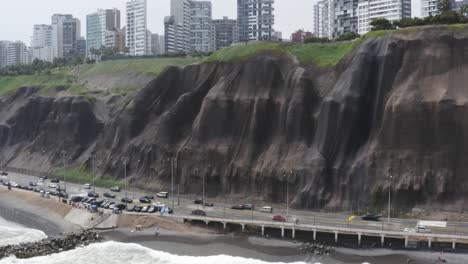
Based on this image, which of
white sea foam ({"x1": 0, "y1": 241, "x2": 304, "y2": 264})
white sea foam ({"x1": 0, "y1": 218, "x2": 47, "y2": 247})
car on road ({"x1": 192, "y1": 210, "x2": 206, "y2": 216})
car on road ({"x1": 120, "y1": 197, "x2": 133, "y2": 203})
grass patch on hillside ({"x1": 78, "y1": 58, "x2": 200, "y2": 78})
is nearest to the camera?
white sea foam ({"x1": 0, "y1": 241, "x2": 304, "y2": 264})

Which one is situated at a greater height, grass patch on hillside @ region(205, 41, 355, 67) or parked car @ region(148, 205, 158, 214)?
grass patch on hillside @ region(205, 41, 355, 67)

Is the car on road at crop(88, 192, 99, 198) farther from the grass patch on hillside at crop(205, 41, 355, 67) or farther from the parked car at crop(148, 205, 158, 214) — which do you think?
the grass patch on hillside at crop(205, 41, 355, 67)

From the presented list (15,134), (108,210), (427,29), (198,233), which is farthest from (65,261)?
(15,134)

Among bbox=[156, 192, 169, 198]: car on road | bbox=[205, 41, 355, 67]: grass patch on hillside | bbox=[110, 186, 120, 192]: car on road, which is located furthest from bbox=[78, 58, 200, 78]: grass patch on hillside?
bbox=[156, 192, 169, 198]: car on road

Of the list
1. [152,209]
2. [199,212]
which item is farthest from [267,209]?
[152,209]

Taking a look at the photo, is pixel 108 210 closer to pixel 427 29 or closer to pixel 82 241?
pixel 82 241

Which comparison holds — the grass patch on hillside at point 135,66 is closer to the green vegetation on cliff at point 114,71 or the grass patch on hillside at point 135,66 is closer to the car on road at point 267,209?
the green vegetation on cliff at point 114,71

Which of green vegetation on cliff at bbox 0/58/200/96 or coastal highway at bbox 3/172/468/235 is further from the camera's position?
green vegetation on cliff at bbox 0/58/200/96
